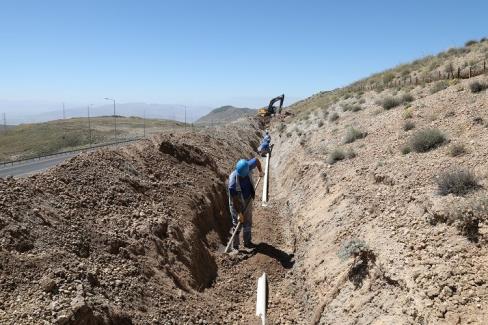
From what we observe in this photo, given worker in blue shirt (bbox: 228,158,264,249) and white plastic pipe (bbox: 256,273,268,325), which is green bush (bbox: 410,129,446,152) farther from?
white plastic pipe (bbox: 256,273,268,325)

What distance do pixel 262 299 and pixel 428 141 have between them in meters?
6.44

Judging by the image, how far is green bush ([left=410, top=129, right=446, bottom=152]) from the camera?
475 inches

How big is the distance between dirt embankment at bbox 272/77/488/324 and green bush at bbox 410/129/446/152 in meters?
0.21

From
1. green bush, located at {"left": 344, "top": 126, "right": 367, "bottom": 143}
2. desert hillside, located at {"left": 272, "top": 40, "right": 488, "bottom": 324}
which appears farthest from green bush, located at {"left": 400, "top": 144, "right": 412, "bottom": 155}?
green bush, located at {"left": 344, "top": 126, "right": 367, "bottom": 143}

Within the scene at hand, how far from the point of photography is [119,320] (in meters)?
6.79

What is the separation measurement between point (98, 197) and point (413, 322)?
23.8 ft

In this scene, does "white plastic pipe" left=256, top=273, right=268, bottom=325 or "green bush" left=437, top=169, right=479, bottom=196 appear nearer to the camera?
"green bush" left=437, top=169, right=479, bottom=196

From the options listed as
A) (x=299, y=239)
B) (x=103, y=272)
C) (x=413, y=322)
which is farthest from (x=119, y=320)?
(x=299, y=239)

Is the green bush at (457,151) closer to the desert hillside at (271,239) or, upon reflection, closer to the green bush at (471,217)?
the desert hillside at (271,239)

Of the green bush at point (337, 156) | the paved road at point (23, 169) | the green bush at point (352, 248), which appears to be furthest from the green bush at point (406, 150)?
the paved road at point (23, 169)

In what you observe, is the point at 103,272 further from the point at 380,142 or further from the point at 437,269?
the point at 380,142

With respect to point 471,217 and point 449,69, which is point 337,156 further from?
point 449,69

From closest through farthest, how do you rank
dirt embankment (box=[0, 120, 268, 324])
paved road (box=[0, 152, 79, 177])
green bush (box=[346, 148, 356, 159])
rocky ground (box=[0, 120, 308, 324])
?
dirt embankment (box=[0, 120, 268, 324])
rocky ground (box=[0, 120, 308, 324])
green bush (box=[346, 148, 356, 159])
paved road (box=[0, 152, 79, 177])

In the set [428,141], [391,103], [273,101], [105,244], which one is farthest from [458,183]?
[273,101]
